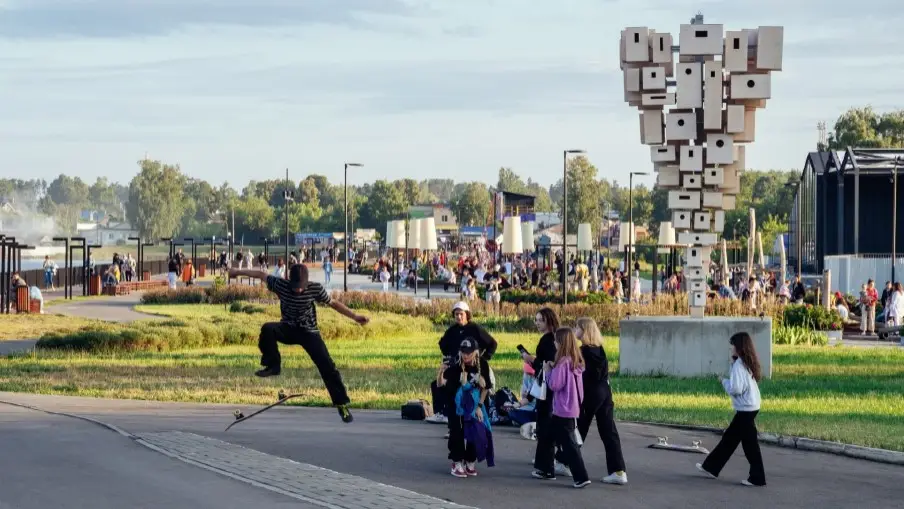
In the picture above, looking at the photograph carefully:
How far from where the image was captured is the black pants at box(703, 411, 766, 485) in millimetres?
12297

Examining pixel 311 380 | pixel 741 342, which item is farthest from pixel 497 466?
pixel 311 380

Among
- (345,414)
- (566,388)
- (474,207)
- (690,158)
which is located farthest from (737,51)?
(474,207)

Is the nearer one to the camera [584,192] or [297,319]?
[297,319]

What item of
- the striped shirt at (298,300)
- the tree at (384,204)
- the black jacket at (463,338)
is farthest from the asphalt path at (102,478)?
the tree at (384,204)

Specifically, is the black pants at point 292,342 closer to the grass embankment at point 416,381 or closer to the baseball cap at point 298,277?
the baseball cap at point 298,277

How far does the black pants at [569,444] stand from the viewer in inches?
475

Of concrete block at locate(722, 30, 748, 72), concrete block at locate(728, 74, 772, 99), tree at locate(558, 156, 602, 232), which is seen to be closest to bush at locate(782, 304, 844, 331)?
concrete block at locate(728, 74, 772, 99)

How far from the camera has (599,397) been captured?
41.0ft

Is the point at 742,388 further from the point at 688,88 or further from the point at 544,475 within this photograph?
the point at 688,88

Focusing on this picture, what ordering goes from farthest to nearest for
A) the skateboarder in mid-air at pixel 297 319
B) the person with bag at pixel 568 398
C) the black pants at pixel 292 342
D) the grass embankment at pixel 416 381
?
the grass embankment at pixel 416 381, the black pants at pixel 292 342, the skateboarder in mid-air at pixel 297 319, the person with bag at pixel 568 398

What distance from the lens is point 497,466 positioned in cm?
1316

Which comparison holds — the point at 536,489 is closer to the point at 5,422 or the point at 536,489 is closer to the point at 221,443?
the point at 221,443

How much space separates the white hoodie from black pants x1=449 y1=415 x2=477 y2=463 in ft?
7.83

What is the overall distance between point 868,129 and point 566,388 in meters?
104
